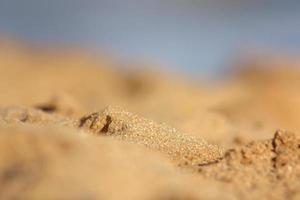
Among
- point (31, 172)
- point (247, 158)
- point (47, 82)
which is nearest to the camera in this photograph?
point (31, 172)

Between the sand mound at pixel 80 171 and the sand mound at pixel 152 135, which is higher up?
the sand mound at pixel 152 135

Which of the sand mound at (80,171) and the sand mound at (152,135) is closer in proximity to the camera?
the sand mound at (80,171)

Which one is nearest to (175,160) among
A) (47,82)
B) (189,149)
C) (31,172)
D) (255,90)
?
(189,149)

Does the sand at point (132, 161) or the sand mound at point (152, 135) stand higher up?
the sand mound at point (152, 135)

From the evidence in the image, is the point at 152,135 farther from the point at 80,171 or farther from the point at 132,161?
the point at 80,171

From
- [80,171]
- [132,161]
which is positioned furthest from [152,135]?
[80,171]

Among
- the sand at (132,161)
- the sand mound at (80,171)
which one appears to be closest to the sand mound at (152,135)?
the sand at (132,161)

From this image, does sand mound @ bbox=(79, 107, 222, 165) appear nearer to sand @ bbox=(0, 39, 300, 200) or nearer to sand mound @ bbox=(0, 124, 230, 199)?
sand @ bbox=(0, 39, 300, 200)

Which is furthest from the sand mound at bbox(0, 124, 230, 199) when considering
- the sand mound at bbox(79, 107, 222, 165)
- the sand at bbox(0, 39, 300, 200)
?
the sand mound at bbox(79, 107, 222, 165)

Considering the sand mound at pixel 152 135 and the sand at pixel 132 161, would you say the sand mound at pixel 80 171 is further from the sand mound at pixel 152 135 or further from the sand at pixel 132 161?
the sand mound at pixel 152 135

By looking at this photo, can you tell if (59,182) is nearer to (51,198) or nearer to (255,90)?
(51,198)

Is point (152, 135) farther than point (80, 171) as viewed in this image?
Yes
